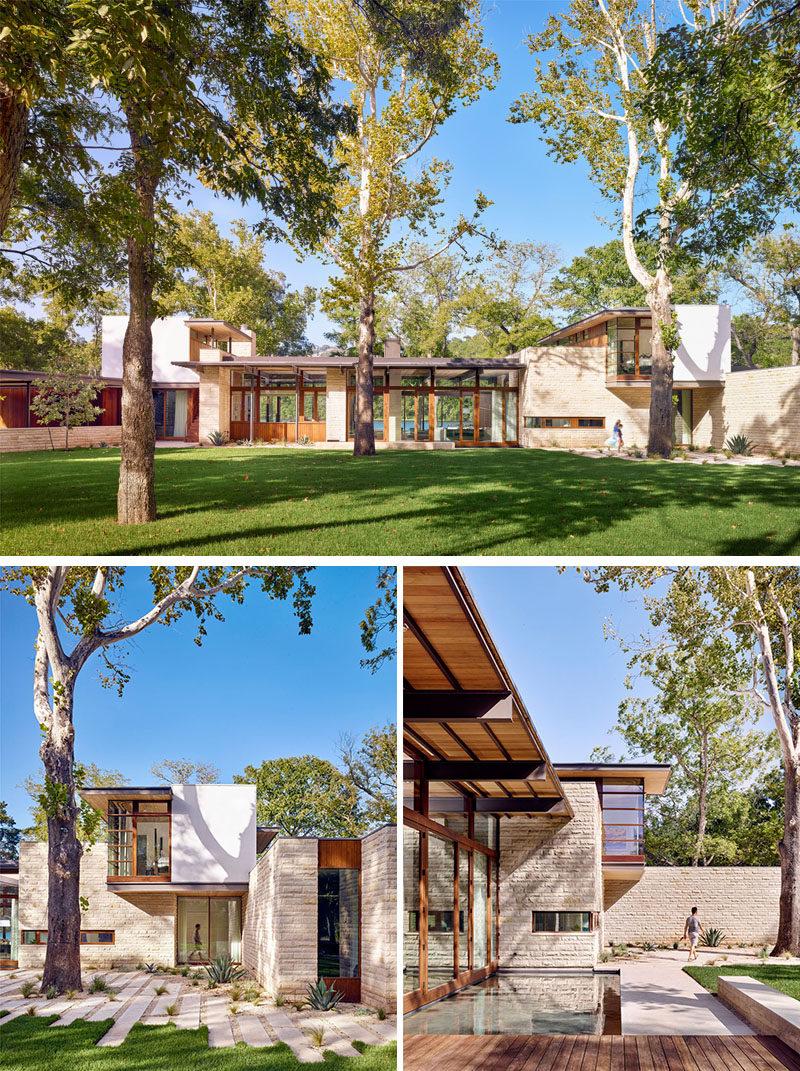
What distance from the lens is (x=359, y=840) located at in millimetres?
10609

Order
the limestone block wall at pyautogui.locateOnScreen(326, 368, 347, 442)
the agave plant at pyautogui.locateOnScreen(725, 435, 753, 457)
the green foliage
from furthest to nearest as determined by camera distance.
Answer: the limestone block wall at pyautogui.locateOnScreen(326, 368, 347, 442) → the agave plant at pyautogui.locateOnScreen(725, 435, 753, 457) → the green foliage

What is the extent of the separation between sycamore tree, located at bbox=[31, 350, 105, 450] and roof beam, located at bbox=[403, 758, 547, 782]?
55.9 feet

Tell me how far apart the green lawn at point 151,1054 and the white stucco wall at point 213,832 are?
25.8 feet

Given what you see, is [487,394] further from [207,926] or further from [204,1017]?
[204,1017]

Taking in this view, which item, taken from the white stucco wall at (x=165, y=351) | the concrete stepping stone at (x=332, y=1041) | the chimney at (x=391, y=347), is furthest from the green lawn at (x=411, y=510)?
the white stucco wall at (x=165, y=351)

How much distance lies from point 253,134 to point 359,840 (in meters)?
11.3

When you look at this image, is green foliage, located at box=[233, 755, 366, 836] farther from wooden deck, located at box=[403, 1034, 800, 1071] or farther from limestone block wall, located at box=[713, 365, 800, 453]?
limestone block wall, located at box=[713, 365, 800, 453]

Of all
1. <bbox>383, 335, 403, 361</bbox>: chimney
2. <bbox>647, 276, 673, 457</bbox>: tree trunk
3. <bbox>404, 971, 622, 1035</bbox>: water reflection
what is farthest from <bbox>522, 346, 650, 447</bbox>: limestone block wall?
<bbox>404, 971, 622, 1035</bbox>: water reflection

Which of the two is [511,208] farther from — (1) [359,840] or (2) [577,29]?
(1) [359,840]

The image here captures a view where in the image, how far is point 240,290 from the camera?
81.9 feet

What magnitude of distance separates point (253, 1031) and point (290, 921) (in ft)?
6.64

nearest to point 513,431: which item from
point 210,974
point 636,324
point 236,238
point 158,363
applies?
point 636,324

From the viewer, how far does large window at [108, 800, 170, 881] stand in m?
17.2

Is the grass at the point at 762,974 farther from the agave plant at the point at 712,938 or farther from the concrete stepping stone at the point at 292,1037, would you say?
the concrete stepping stone at the point at 292,1037
